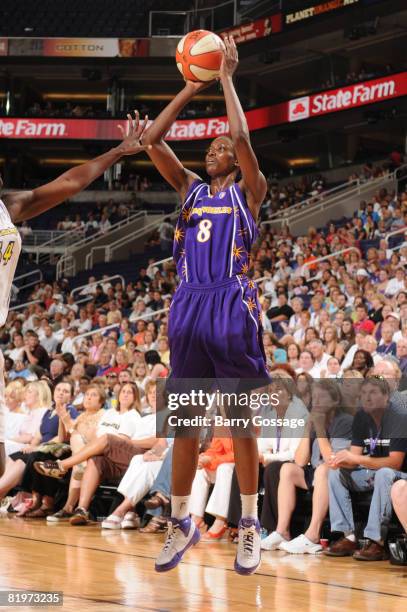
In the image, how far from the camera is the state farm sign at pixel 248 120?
2197cm

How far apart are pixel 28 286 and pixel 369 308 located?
14306 mm

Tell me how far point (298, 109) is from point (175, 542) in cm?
1995

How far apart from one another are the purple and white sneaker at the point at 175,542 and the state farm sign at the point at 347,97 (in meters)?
17.8

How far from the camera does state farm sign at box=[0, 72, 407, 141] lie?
21969mm

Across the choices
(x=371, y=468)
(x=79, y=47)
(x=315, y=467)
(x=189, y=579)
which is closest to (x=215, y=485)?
(x=315, y=467)

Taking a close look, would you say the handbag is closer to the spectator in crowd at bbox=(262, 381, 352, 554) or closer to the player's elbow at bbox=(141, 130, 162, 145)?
the spectator in crowd at bbox=(262, 381, 352, 554)

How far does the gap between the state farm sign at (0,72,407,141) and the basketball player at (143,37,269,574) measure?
1473 cm

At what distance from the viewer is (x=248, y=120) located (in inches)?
991

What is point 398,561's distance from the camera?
653cm

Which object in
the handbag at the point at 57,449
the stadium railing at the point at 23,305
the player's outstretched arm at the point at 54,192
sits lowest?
the handbag at the point at 57,449

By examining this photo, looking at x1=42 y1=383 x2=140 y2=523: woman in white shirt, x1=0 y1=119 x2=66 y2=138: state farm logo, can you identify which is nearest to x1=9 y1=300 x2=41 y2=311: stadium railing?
x1=0 y1=119 x2=66 y2=138: state farm logo

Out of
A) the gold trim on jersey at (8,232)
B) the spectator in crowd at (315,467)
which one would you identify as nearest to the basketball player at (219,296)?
the gold trim on jersey at (8,232)

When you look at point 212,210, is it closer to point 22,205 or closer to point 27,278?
point 22,205

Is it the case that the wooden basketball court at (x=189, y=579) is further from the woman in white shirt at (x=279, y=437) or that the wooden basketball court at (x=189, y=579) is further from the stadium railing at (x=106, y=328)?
the stadium railing at (x=106, y=328)
